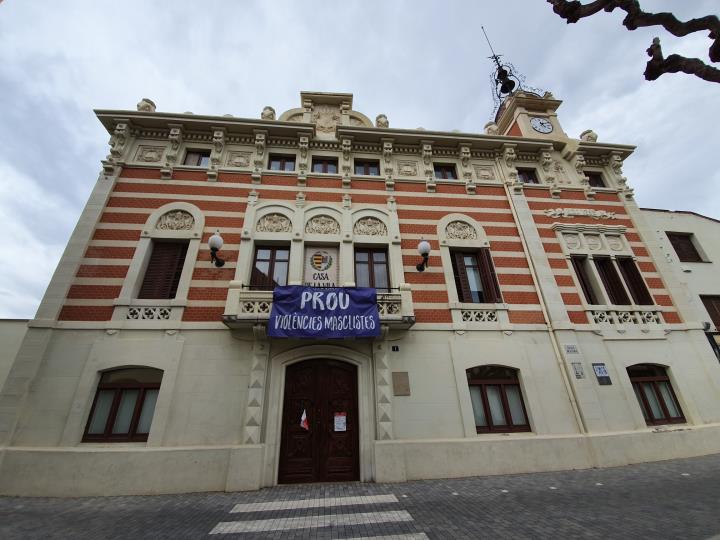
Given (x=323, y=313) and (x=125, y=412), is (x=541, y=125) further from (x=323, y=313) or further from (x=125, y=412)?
(x=125, y=412)

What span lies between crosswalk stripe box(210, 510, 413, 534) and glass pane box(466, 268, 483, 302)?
716 centimetres

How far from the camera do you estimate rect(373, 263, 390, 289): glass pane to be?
34.2 feet

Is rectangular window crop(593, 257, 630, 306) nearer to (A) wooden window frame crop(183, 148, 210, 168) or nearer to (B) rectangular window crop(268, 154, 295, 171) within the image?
(B) rectangular window crop(268, 154, 295, 171)

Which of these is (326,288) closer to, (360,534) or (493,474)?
(360,534)

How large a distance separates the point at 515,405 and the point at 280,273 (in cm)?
903

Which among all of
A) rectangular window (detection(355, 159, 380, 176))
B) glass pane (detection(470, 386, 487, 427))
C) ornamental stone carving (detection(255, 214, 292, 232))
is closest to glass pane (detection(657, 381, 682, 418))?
glass pane (detection(470, 386, 487, 427))

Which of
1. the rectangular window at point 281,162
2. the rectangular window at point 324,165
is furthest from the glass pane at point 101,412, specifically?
the rectangular window at point 324,165

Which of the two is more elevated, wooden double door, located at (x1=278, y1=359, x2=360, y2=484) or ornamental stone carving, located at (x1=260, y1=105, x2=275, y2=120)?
ornamental stone carving, located at (x1=260, y1=105, x2=275, y2=120)

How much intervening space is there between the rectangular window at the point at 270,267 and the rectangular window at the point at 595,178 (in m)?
14.9

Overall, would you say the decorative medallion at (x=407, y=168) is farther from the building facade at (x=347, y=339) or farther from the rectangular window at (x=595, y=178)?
the rectangular window at (x=595, y=178)

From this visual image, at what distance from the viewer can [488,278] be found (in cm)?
1077

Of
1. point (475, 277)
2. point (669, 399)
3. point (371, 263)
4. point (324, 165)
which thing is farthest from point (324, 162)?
point (669, 399)

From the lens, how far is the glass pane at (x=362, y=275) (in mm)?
10370

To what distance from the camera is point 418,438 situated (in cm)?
828
